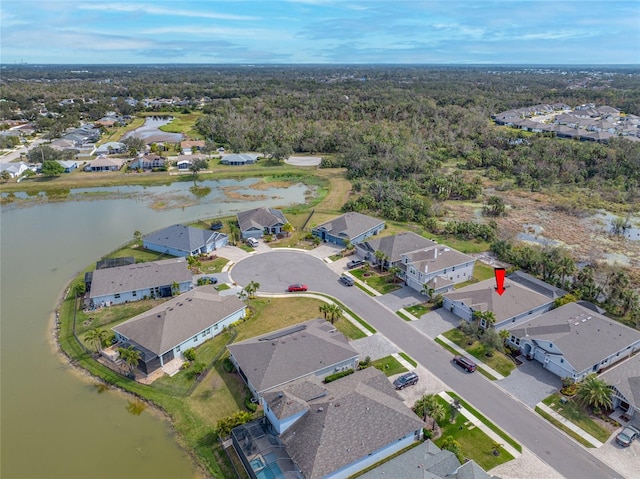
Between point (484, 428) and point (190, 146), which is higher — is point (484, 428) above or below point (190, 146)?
below

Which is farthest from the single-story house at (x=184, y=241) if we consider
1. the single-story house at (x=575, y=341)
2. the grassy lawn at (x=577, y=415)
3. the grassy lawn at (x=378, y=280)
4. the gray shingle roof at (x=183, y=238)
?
the grassy lawn at (x=577, y=415)

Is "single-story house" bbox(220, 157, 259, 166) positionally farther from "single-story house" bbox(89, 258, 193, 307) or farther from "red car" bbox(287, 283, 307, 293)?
"red car" bbox(287, 283, 307, 293)

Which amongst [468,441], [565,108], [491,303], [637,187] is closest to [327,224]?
[491,303]

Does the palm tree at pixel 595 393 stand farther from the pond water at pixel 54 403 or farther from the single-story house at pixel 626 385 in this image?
the pond water at pixel 54 403

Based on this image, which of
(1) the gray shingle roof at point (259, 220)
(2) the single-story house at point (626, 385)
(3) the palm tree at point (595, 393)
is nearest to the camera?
(2) the single-story house at point (626, 385)

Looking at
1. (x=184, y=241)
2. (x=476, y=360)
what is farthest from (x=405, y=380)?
(x=184, y=241)

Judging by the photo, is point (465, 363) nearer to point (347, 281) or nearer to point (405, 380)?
point (405, 380)

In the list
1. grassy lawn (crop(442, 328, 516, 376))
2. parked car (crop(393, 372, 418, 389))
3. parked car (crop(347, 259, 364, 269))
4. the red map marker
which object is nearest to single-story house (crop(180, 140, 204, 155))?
parked car (crop(347, 259, 364, 269))

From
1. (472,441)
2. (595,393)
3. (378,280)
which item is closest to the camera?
(472,441)

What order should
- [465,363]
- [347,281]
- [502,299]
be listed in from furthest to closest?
[347,281] < [502,299] < [465,363]
